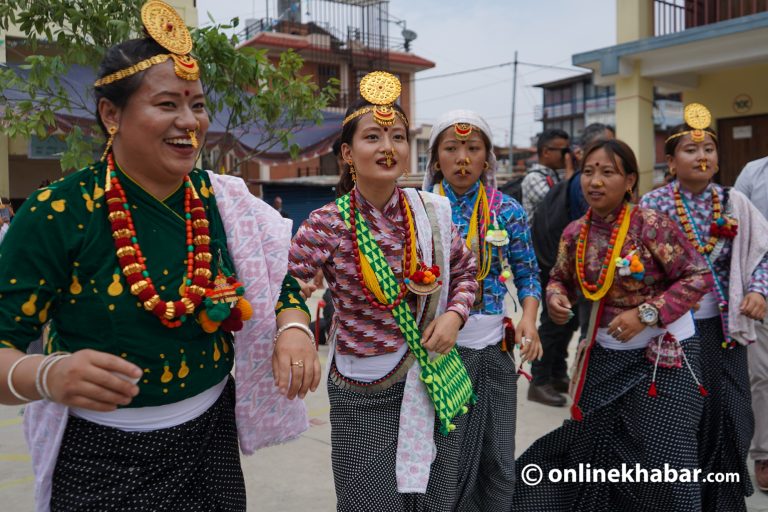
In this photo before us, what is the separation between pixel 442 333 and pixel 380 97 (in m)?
0.86

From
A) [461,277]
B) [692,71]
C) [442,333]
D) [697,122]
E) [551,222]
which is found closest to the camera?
[442,333]

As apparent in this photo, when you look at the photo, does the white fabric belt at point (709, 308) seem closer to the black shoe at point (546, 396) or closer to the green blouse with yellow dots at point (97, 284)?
the black shoe at point (546, 396)

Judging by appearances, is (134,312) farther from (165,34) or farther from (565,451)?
(565,451)

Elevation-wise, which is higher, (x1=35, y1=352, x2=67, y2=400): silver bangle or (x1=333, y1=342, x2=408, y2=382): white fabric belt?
(x1=35, y1=352, x2=67, y2=400): silver bangle

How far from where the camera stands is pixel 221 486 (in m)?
1.92

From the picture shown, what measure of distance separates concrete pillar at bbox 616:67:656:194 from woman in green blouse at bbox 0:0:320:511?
10.4 metres

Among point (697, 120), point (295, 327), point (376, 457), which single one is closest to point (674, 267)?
point (697, 120)

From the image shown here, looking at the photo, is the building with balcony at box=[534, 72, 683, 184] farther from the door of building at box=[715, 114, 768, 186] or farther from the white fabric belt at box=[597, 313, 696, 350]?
the white fabric belt at box=[597, 313, 696, 350]

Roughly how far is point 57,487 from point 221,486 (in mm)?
413

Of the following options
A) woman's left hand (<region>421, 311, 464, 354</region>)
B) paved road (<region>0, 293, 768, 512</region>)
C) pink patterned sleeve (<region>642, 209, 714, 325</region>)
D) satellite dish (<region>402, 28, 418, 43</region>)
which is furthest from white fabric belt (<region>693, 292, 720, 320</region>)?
satellite dish (<region>402, 28, 418, 43</region>)

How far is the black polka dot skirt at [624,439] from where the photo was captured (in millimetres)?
2947

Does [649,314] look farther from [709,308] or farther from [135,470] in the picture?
[135,470]

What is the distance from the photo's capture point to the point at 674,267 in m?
3.01

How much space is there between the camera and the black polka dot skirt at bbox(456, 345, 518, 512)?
271 cm
